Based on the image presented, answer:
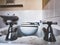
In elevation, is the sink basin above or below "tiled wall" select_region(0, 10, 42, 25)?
below

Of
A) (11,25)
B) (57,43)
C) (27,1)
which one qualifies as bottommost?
(57,43)

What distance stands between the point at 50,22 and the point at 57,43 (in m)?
0.22

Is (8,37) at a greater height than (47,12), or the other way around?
(47,12)

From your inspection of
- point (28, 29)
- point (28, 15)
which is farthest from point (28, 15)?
point (28, 29)

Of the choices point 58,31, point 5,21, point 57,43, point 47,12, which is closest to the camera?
point 57,43

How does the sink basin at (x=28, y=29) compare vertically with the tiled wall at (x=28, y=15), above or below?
below

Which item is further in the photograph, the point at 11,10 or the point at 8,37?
the point at 11,10

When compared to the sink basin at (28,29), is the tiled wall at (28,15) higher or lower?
higher

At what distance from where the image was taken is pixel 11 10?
115 centimetres

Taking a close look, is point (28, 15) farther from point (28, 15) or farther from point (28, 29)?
point (28, 29)

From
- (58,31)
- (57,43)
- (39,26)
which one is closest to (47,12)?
(39,26)

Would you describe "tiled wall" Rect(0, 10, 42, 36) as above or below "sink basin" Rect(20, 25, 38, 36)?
above

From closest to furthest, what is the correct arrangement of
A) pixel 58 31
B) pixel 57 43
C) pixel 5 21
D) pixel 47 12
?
1. pixel 57 43
2. pixel 58 31
3. pixel 5 21
4. pixel 47 12

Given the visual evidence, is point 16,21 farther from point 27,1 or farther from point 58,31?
point 58,31
